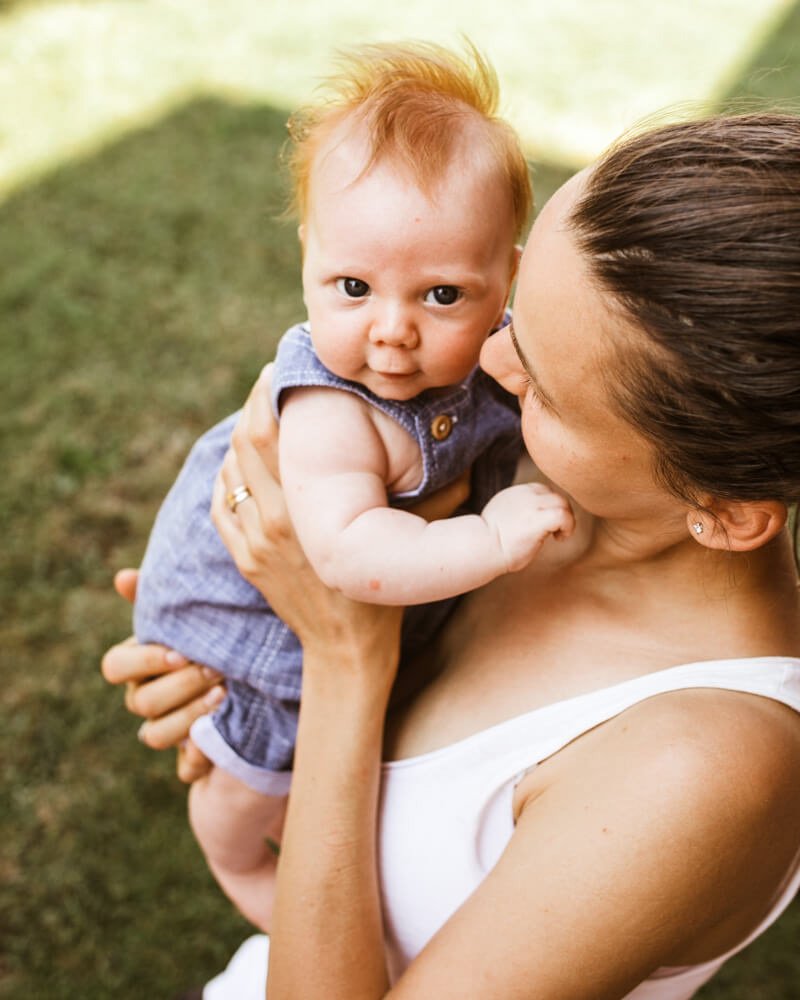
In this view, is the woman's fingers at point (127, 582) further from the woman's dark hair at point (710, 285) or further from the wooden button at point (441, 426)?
the woman's dark hair at point (710, 285)

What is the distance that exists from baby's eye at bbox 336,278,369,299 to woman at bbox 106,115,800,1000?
0.22 m

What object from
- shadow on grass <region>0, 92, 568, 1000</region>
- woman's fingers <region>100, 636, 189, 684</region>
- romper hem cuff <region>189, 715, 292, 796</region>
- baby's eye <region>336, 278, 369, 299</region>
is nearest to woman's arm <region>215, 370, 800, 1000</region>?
romper hem cuff <region>189, 715, 292, 796</region>

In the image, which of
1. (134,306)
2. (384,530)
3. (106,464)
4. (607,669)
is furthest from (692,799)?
(134,306)

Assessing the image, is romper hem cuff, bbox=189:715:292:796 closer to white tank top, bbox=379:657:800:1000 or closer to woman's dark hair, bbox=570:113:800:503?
white tank top, bbox=379:657:800:1000

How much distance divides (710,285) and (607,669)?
61cm

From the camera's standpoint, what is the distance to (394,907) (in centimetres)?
152

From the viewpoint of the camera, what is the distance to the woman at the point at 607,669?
3.55ft

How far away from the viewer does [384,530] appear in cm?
139

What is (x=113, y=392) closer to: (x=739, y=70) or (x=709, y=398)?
(x=709, y=398)

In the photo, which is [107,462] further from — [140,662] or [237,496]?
[237,496]

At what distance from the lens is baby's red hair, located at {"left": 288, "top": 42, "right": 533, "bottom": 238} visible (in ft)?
4.66

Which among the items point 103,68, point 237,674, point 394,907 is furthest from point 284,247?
point 394,907

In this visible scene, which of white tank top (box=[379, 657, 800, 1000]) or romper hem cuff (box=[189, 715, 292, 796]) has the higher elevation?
white tank top (box=[379, 657, 800, 1000])

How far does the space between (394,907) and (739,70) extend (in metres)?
6.96
